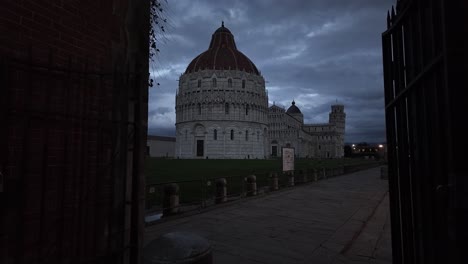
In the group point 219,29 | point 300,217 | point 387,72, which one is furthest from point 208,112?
point 387,72

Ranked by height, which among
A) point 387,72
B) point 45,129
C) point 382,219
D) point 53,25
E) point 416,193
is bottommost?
point 382,219

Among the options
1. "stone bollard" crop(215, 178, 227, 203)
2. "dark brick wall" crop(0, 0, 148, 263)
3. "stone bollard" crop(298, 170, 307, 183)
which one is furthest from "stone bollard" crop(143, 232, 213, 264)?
"stone bollard" crop(298, 170, 307, 183)

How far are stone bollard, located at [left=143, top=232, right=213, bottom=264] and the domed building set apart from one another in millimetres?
81174

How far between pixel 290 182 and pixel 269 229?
1152cm

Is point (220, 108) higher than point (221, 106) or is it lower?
lower

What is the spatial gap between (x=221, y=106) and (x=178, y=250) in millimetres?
82981

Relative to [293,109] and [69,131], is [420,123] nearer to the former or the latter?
[69,131]

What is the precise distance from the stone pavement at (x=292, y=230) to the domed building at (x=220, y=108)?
73686 mm

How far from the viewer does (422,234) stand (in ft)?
10.4

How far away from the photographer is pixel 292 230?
28.3 feet

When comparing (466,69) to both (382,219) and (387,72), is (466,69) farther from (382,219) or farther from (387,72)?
(382,219)

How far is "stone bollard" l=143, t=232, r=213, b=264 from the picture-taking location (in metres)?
4.11


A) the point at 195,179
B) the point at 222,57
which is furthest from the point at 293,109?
the point at 195,179

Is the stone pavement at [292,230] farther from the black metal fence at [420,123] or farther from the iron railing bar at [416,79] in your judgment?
the iron railing bar at [416,79]
